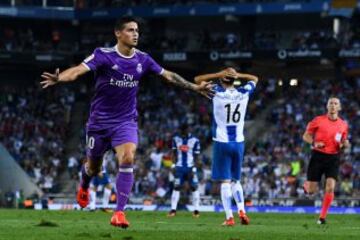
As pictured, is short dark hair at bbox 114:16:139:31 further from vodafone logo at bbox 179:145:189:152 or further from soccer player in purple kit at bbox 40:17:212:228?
vodafone logo at bbox 179:145:189:152

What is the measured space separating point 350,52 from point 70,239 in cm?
3608

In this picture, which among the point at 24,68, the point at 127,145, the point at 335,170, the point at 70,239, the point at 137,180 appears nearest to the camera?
the point at 70,239

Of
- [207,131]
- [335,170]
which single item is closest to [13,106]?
[207,131]

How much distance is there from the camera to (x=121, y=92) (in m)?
14.8

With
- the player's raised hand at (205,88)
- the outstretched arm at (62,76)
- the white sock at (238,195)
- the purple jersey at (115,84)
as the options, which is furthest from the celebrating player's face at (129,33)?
the white sock at (238,195)

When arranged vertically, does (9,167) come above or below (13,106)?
below

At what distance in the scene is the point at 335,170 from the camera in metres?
21.0

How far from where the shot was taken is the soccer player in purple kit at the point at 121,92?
14531mm

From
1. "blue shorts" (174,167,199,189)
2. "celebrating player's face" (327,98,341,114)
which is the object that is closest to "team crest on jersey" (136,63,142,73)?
"celebrating player's face" (327,98,341,114)

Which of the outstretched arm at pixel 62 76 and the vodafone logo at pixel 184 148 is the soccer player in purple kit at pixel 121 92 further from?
the vodafone logo at pixel 184 148

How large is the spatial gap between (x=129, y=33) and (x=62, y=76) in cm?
159

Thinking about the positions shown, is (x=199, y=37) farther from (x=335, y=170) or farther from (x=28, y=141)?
(x=335, y=170)

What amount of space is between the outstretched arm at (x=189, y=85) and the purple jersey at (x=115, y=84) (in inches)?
14.6

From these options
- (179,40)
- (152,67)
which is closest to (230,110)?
(152,67)
